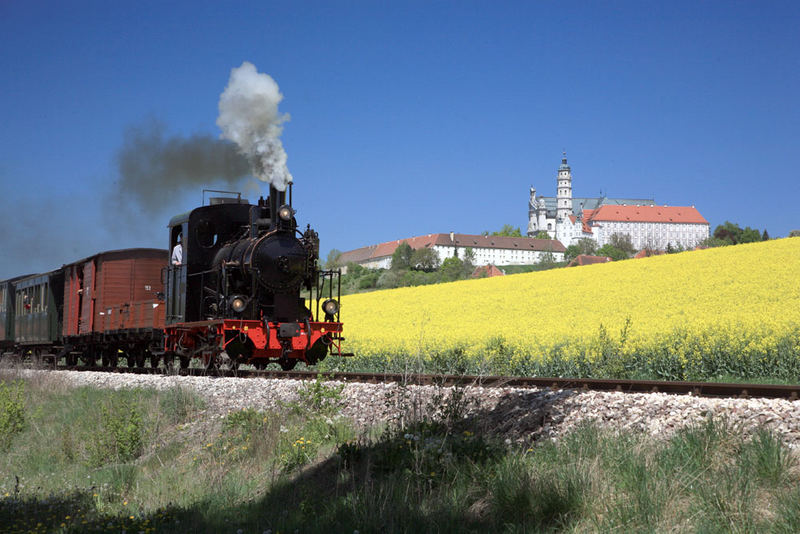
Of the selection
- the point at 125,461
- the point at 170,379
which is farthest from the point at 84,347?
the point at 125,461

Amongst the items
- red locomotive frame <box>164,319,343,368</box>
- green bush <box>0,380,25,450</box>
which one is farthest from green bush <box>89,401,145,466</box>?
red locomotive frame <box>164,319,343,368</box>

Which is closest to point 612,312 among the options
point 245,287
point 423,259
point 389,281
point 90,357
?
point 245,287

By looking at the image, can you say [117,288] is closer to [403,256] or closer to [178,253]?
[178,253]

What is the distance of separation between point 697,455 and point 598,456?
0.85 m

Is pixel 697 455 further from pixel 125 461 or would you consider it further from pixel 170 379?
pixel 170 379

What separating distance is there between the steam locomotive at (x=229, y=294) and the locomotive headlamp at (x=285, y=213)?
0.07ft

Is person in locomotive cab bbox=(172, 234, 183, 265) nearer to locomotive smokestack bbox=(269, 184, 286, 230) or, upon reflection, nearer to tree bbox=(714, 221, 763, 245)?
locomotive smokestack bbox=(269, 184, 286, 230)

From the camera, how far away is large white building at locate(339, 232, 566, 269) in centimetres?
17375

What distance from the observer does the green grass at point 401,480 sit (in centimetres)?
570

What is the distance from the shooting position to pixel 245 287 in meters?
15.4

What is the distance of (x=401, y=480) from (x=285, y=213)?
9.31 m

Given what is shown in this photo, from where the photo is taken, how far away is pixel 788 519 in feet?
16.9

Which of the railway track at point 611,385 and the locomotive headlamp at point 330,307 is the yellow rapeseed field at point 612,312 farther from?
the locomotive headlamp at point 330,307

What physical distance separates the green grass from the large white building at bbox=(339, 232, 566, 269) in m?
158
